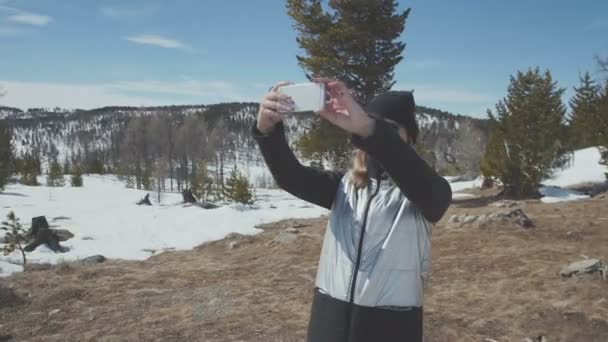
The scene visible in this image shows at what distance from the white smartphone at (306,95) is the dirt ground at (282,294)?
440 cm

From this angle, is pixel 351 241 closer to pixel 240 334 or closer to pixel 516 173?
pixel 240 334

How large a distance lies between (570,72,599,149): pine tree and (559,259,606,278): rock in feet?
50.9

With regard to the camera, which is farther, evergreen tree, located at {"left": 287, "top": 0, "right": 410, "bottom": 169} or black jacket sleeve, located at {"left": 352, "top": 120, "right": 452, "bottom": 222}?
evergreen tree, located at {"left": 287, "top": 0, "right": 410, "bottom": 169}

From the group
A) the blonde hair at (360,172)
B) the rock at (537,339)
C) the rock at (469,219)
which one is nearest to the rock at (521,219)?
the rock at (469,219)

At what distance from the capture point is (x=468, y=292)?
6.59 meters

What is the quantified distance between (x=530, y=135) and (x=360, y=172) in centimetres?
1944

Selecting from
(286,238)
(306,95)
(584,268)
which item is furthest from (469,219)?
(306,95)

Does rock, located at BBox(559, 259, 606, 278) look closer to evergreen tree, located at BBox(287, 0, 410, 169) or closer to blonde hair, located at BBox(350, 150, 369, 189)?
blonde hair, located at BBox(350, 150, 369, 189)

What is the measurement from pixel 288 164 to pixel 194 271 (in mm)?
7346

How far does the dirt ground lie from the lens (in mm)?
5516

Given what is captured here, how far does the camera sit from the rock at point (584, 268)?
21.2ft

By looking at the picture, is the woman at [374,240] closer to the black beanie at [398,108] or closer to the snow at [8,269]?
the black beanie at [398,108]

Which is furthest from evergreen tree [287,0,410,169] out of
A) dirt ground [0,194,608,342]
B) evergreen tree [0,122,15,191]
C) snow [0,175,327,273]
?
evergreen tree [0,122,15,191]

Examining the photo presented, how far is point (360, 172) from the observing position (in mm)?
1873
